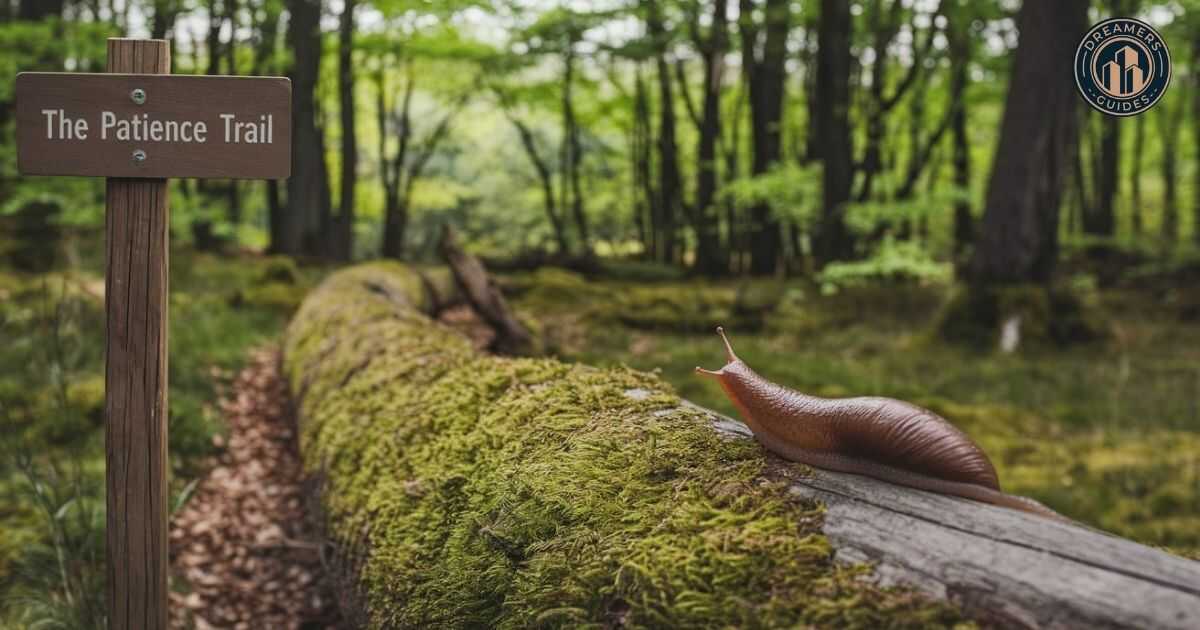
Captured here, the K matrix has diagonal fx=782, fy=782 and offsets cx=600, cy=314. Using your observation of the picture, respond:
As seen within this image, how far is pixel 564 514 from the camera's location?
1.95 m

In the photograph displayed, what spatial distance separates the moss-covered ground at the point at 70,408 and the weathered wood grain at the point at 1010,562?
2679 mm

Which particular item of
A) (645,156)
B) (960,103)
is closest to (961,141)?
(960,103)

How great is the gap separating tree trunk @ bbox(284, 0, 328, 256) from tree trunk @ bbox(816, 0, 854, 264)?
403 inches

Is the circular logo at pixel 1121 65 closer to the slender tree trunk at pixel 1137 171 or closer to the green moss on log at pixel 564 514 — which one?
the green moss on log at pixel 564 514

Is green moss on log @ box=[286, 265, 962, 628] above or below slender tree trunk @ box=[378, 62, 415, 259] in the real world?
below

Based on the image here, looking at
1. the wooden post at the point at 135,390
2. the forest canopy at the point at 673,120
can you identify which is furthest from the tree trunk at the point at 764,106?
the wooden post at the point at 135,390

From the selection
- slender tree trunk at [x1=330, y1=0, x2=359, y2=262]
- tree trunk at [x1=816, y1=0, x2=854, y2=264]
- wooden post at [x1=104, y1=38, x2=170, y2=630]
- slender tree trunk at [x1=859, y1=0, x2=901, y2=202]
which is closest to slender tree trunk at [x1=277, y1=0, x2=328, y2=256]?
slender tree trunk at [x1=330, y1=0, x2=359, y2=262]

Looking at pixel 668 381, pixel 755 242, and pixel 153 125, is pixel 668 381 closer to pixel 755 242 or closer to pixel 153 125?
pixel 153 125

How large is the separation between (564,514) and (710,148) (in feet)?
55.5

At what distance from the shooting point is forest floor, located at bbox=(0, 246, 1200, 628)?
3781 mm

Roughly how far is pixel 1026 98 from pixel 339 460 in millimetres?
7911

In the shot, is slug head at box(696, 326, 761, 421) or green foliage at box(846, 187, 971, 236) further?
green foliage at box(846, 187, 971, 236)

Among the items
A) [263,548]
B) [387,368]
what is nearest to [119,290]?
[387,368]

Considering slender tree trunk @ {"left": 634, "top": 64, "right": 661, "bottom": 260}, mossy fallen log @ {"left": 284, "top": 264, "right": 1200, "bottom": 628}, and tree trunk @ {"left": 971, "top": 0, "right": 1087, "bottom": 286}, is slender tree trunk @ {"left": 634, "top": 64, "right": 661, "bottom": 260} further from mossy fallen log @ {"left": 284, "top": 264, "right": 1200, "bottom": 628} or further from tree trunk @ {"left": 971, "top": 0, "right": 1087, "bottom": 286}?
mossy fallen log @ {"left": 284, "top": 264, "right": 1200, "bottom": 628}
